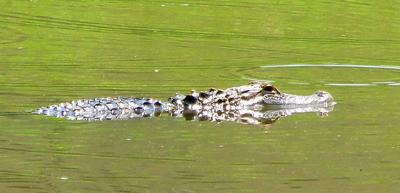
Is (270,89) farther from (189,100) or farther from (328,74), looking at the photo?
(328,74)

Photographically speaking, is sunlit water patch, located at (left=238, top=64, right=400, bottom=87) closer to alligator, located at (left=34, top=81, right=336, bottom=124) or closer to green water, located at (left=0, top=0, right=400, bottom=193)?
green water, located at (left=0, top=0, right=400, bottom=193)

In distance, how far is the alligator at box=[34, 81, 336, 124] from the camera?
13273 mm

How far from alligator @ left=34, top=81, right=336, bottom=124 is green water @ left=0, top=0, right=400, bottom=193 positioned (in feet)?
0.87

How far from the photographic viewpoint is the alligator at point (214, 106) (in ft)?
43.5

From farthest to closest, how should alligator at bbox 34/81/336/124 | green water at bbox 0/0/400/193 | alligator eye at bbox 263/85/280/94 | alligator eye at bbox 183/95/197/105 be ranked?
alligator eye at bbox 263/85/280/94, alligator eye at bbox 183/95/197/105, alligator at bbox 34/81/336/124, green water at bbox 0/0/400/193

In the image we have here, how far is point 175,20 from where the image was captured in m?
22.0

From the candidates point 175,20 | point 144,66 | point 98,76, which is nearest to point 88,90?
point 98,76

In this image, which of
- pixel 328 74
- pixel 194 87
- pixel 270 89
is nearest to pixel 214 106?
pixel 270 89

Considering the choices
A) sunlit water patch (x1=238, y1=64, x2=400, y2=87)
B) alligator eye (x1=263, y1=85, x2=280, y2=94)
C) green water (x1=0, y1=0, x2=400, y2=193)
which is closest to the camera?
green water (x1=0, y1=0, x2=400, y2=193)

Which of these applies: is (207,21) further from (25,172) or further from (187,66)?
(25,172)

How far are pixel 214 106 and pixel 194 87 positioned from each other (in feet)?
5.51

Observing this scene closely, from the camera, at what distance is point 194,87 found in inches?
616

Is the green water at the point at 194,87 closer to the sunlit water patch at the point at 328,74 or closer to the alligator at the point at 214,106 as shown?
the sunlit water patch at the point at 328,74

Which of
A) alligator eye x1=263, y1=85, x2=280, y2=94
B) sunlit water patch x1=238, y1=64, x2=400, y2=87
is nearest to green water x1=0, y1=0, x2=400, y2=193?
sunlit water patch x1=238, y1=64, x2=400, y2=87
